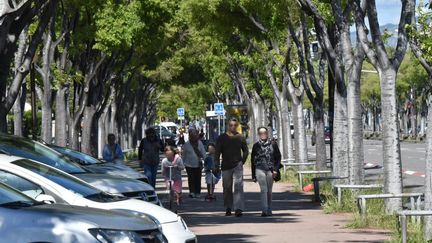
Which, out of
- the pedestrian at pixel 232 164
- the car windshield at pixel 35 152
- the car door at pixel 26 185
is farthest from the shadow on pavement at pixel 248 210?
the car door at pixel 26 185

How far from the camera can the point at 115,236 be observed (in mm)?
8938

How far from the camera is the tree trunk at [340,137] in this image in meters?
24.7

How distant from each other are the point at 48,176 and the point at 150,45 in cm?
2557

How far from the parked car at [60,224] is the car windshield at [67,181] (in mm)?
2011

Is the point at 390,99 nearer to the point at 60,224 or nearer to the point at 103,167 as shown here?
the point at 103,167

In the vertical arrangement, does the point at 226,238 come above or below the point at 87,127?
below

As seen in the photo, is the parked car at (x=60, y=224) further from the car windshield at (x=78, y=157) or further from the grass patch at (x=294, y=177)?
the grass patch at (x=294, y=177)

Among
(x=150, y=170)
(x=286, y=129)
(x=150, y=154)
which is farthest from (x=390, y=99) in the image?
(x=286, y=129)

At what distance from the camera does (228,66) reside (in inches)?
2117

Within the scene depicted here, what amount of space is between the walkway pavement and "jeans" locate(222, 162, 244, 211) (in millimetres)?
298

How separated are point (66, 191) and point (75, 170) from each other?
179 inches

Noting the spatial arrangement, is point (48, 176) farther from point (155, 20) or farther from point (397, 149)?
point (155, 20)

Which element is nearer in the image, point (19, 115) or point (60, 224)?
point (60, 224)

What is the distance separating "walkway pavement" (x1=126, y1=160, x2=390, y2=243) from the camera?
51.7 feet
